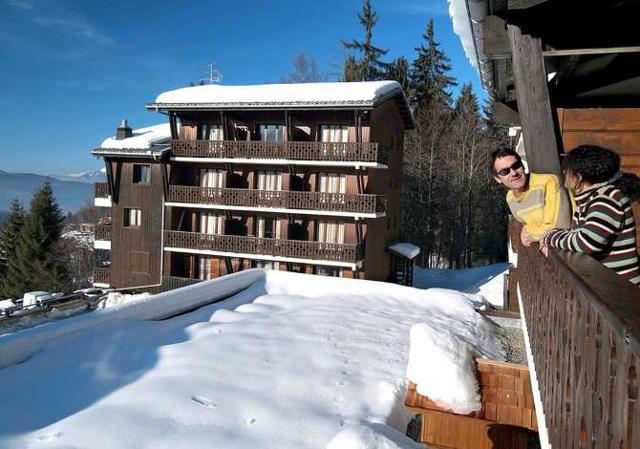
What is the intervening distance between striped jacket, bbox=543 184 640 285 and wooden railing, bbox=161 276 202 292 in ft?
61.8

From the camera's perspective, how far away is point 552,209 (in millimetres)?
3076

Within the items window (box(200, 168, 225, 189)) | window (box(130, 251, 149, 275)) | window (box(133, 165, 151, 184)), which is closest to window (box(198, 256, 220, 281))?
window (box(130, 251, 149, 275))

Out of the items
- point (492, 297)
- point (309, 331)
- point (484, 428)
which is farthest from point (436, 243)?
point (484, 428)

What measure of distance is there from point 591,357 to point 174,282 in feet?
66.6

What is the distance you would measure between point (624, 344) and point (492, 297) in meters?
21.9

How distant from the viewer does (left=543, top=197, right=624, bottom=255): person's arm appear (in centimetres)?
226

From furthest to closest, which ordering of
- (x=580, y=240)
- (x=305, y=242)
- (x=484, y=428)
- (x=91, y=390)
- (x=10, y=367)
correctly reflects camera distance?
(x=305, y=242) < (x=10, y=367) < (x=91, y=390) < (x=484, y=428) < (x=580, y=240)

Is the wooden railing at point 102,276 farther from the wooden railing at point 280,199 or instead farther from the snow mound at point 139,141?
the snow mound at point 139,141

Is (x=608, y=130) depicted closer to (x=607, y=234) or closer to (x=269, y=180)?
(x=607, y=234)

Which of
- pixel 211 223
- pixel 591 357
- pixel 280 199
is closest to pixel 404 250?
pixel 280 199

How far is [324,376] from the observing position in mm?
4773

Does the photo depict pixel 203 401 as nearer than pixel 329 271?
Yes

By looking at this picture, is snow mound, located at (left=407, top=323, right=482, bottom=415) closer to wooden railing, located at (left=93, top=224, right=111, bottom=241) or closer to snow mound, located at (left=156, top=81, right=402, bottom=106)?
snow mound, located at (left=156, top=81, right=402, bottom=106)

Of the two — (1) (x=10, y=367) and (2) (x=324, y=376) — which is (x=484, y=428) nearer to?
(2) (x=324, y=376)
